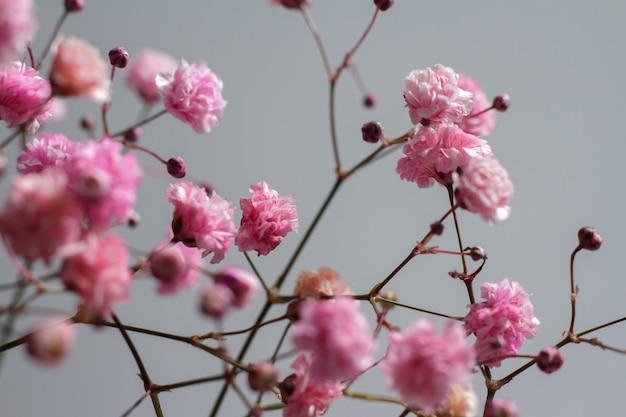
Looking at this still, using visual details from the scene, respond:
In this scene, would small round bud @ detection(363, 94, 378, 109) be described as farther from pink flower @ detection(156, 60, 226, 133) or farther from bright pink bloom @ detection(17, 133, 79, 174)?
bright pink bloom @ detection(17, 133, 79, 174)

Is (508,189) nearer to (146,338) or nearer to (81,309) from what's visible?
(81,309)

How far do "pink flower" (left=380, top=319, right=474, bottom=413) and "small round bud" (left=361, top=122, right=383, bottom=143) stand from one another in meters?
0.21

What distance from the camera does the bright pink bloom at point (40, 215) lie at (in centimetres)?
39

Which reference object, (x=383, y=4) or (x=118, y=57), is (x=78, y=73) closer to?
(x=118, y=57)

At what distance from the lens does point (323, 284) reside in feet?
1.96

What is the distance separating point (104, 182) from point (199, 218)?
0.52 feet

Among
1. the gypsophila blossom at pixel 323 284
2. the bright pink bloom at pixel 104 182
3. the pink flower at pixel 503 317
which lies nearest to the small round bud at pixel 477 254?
the pink flower at pixel 503 317

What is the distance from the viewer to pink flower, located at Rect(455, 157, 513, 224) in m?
0.51

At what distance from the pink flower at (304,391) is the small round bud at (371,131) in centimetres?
20

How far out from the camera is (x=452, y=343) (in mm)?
443

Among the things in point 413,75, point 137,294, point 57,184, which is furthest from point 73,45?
point 137,294

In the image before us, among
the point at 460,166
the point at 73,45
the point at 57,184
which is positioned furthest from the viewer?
the point at 460,166

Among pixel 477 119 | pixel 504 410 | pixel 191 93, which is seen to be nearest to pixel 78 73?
pixel 191 93

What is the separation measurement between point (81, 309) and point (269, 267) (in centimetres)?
92
